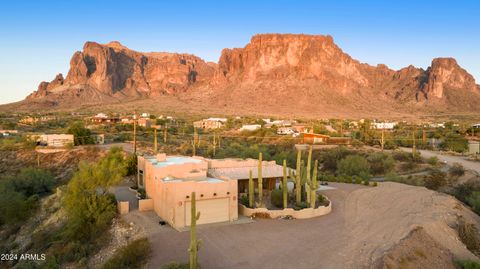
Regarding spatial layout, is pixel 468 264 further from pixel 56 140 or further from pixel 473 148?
pixel 56 140

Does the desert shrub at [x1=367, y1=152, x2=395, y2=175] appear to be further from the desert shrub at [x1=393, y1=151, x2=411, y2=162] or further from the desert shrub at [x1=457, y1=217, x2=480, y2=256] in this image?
the desert shrub at [x1=457, y1=217, x2=480, y2=256]

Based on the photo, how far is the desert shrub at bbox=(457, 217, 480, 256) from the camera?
2142 cm

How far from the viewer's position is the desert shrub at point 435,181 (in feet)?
120

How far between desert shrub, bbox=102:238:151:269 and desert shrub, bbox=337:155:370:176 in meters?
28.2

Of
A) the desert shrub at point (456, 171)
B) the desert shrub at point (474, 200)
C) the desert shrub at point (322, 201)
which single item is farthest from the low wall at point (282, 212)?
the desert shrub at point (456, 171)

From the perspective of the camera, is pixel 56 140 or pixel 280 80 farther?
pixel 280 80

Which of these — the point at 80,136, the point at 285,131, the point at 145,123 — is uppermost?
the point at 145,123

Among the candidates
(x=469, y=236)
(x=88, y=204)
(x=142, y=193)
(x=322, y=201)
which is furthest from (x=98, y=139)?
(x=469, y=236)

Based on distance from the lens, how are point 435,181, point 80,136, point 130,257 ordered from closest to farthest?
point 130,257
point 435,181
point 80,136

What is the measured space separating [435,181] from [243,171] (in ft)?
54.7

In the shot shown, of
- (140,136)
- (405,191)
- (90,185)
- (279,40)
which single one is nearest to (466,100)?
(279,40)

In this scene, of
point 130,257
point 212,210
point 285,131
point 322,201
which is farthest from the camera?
point 285,131

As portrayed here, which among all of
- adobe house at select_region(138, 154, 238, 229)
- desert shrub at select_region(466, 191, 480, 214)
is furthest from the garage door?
desert shrub at select_region(466, 191, 480, 214)

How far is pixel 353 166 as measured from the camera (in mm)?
43375
